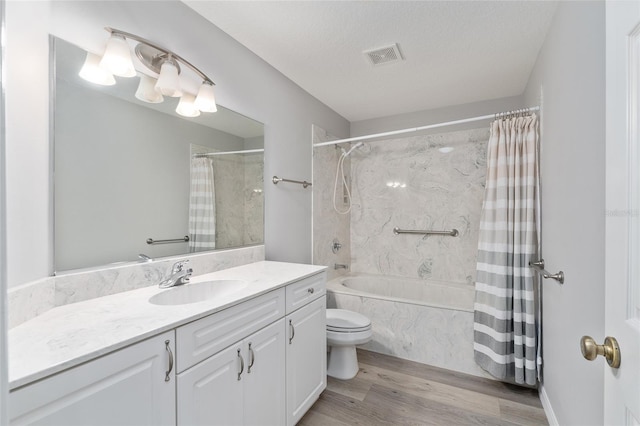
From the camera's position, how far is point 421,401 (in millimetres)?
1912

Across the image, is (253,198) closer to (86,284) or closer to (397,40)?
(86,284)

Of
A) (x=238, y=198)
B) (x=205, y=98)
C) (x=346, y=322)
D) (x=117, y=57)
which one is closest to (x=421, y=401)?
(x=346, y=322)

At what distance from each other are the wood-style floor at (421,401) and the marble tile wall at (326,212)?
3.75ft

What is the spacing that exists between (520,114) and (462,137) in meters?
0.92

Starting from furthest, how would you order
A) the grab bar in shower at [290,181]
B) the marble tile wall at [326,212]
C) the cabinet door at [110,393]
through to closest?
the marble tile wall at [326,212] < the grab bar in shower at [290,181] < the cabinet door at [110,393]

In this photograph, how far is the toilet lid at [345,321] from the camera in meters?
2.17

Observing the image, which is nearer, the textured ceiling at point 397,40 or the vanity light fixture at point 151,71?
the vanity light fixture at point 151,71

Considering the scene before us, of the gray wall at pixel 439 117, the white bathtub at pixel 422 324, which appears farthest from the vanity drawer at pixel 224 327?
the gray wall at pixel 439 117

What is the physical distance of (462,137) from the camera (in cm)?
304

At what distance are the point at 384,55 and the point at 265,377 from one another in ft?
7.35

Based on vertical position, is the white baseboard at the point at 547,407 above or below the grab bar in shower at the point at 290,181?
below

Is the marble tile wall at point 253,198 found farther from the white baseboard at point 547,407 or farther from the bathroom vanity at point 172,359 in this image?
the white baseboard at point 547,407

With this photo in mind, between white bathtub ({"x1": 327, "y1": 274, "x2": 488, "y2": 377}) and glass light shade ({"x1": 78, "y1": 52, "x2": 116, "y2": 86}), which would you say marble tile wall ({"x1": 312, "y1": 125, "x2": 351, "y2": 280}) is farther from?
glass light shade ({"x1": 78, "y1": 52, "x2": 116, "y2": 86})

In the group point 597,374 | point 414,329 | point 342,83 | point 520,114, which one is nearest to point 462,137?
point 520,114
